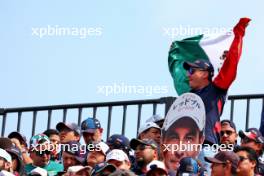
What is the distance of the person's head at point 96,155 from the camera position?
1944 centimetres

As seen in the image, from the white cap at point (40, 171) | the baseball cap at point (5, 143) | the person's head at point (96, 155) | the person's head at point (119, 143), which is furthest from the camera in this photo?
the person's head at point (119, 143)

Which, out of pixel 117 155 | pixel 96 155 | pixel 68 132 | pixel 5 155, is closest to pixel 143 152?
pixel 117 155

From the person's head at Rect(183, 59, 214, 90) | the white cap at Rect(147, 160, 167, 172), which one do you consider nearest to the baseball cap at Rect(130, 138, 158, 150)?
the white cap at Rect(147, 160, 167, 172)

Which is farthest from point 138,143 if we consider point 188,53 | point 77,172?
point 188,53

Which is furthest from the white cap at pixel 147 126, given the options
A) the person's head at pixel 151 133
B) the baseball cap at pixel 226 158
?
the baseball cap at pixel 226 158

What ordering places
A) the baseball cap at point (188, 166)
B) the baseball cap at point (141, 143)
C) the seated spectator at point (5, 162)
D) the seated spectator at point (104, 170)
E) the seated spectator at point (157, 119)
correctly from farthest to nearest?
the seated spectator at point (157, 119), the baseball cap at point (141, 143), the seated spectator at point (5, 162), the baseball cap at point (188, 166), the seated spectator at point (104, 170)

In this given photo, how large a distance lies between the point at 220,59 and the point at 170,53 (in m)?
1.28

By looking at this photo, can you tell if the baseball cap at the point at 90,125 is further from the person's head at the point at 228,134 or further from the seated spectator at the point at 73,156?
the person's head at the point at 228,134

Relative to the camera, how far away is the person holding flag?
64.7ft

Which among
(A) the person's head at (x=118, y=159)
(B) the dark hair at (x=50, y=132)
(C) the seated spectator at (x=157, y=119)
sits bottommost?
(A) the person's head at (x=118, y=159)

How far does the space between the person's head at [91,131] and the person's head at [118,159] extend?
5.11ft

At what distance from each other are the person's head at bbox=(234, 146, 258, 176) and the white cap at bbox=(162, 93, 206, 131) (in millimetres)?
658

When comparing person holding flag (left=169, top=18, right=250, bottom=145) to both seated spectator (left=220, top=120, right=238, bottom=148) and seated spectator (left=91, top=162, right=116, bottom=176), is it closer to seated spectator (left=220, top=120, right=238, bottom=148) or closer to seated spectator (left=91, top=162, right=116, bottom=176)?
seated spectator (left=220, top=120, right=238, bottom=148)

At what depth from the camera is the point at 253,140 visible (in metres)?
19.6
